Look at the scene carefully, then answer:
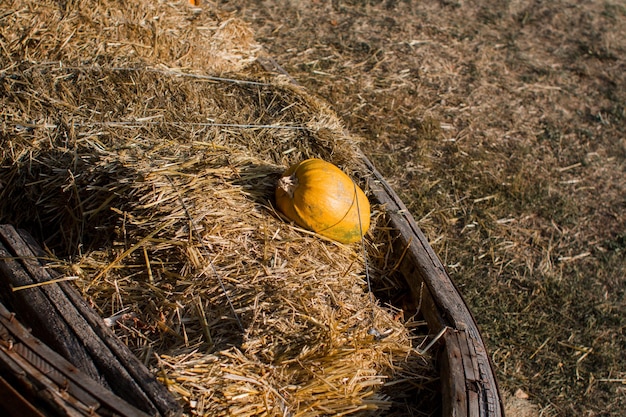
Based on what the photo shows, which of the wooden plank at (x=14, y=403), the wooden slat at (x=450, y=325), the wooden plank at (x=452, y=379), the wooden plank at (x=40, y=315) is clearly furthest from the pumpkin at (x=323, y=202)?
the wooden plank at (x=14, y=403)

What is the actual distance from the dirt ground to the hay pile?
1.28 metres

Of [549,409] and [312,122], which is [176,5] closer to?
[312,122]

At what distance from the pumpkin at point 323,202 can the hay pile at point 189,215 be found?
0.30 ft

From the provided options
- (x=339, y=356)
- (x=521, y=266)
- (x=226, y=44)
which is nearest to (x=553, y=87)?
(x=521, y=266)

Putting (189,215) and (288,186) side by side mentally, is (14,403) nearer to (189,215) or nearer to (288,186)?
(189,215)

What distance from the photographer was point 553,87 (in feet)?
24.3

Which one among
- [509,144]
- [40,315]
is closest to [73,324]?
[40,315]

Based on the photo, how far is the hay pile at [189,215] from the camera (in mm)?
3072

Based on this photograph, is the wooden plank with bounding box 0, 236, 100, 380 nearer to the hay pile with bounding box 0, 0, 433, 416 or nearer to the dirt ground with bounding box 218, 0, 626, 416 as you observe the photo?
the hay pile with bounding box 0, 0, 433, 416

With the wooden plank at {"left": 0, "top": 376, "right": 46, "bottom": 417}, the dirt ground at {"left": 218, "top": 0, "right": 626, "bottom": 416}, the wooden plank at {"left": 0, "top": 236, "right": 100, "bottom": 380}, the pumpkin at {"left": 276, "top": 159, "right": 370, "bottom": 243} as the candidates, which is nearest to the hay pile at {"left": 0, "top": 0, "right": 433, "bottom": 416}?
the pumpkin at {"left": 276, "top": 159, "right": 370, "bottom": 243}

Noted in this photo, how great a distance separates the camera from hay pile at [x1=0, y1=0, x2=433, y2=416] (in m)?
3.07

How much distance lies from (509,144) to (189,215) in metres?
3.94

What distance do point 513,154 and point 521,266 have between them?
154 centimetres

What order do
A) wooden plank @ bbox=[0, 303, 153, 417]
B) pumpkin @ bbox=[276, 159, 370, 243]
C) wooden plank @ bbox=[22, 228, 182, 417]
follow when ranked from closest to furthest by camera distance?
wooden plank @ bbox=[0, 303, 153, 417] → wooden plank @ bbox=[22, 228, 182, 417] → pumpkin @ bbox=[276, 159, 370, 243]
